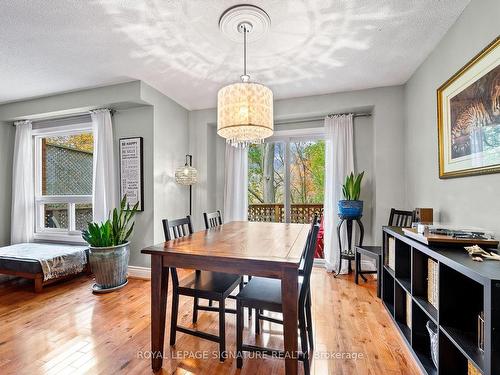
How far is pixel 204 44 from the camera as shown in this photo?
2.23 metres

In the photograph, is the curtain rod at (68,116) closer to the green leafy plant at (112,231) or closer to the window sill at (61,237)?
the green leafy plant at (112,231)

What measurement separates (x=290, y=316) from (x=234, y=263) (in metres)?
0.40

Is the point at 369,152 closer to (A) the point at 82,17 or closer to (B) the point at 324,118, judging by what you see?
(B) the point at 324,118

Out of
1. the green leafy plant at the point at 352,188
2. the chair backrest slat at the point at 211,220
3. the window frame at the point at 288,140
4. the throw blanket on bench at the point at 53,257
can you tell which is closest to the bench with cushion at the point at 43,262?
the throw blanket on bench at the point at 53,257

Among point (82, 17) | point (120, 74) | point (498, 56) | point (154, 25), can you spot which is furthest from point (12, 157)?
point (498, 56)

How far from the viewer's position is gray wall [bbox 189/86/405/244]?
3.15 m

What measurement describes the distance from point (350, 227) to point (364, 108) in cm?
157

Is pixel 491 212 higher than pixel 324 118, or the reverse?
pixel 324 118

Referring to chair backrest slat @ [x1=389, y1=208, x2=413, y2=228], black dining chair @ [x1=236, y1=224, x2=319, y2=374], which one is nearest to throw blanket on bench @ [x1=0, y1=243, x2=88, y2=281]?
black dining chair @ [x1=236, y1=224, x2=319, y2=374]

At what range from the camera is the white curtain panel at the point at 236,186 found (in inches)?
154

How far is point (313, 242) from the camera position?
1522 mm

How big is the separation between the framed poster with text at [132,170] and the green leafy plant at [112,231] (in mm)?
104

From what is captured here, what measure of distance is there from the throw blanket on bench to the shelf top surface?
3657 mm

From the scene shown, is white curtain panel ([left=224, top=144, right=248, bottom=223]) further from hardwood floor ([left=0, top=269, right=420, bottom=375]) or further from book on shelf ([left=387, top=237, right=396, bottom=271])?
book on shelf ([left=387, top=237, right=396, bottom=271])
